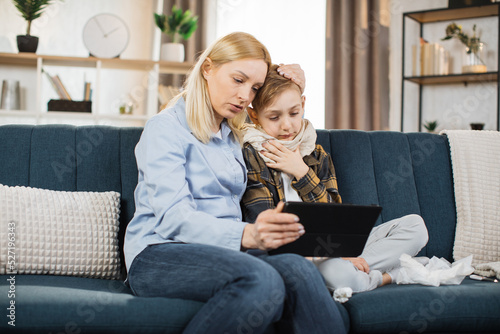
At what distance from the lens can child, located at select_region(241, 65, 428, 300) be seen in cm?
160

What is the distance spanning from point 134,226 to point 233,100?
0.43 metres

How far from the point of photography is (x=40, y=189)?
160 cm

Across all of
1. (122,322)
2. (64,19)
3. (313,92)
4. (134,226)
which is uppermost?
(64,19)

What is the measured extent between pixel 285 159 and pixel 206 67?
37 cm

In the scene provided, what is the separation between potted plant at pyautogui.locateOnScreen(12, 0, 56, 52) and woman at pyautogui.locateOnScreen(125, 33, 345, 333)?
220cm

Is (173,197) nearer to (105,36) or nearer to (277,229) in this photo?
(277,229)

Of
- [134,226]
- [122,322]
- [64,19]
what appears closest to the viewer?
[122,322]

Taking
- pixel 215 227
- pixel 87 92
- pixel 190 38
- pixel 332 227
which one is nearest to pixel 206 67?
pixel 215 227

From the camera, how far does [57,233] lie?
152 centimetres

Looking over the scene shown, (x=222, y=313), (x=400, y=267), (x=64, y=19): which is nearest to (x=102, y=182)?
(x=222, y=313)

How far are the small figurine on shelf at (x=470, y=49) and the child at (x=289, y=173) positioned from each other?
218 centimetres

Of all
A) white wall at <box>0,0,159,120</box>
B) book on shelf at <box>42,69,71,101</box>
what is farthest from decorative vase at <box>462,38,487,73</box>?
book on shelf at <box>42,69,71,101</box>

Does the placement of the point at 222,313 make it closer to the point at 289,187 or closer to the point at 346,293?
the point at 346,293

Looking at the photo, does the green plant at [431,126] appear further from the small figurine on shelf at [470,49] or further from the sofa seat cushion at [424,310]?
the sofa seat cushion at [424,310]
